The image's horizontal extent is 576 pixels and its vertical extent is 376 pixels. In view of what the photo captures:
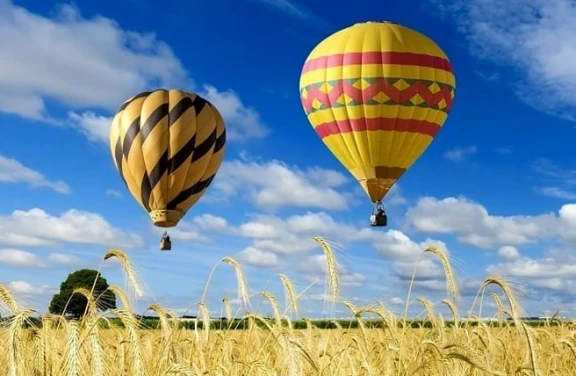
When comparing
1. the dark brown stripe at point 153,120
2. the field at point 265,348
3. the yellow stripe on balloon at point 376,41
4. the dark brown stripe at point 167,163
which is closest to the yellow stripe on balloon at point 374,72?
the yellow stripe on balloon at point 376,41

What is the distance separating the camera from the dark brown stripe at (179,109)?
90.0 ft

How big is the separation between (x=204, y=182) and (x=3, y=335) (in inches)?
856

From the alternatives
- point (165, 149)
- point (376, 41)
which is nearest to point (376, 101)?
point (376, 41)

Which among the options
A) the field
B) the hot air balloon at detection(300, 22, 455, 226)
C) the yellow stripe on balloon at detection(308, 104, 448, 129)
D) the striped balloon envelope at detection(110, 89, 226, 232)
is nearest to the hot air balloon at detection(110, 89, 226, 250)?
the striped balloon envelope at detection(110, 89, 226, 232)

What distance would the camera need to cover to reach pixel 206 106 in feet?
95.8

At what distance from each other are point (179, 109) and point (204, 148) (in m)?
1.63

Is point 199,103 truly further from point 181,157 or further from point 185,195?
point 185,195

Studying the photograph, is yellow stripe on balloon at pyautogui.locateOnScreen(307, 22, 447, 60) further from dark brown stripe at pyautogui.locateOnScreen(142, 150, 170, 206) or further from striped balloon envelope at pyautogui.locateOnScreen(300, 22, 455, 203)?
dark brown stripe at pyautogui.locateOnScreen(142, 150, 170, 206)

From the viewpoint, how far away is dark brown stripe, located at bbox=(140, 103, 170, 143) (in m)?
27.0

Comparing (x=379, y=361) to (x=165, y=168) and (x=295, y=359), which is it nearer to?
(x=295, y=359)

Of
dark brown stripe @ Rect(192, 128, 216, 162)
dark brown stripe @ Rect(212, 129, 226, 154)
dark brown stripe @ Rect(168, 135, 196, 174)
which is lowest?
dark brown stripe @ Rect(168, 135, 196, 174)

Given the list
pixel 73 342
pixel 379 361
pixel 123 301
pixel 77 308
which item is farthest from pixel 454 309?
pixel 77 308

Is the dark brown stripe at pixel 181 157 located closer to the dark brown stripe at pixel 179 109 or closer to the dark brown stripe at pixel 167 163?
the dark brown stripe at pixel 167 163

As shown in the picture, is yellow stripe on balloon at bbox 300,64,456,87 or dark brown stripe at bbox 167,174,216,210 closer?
yellow stripe on balloon at bbox 300,64,456,87
